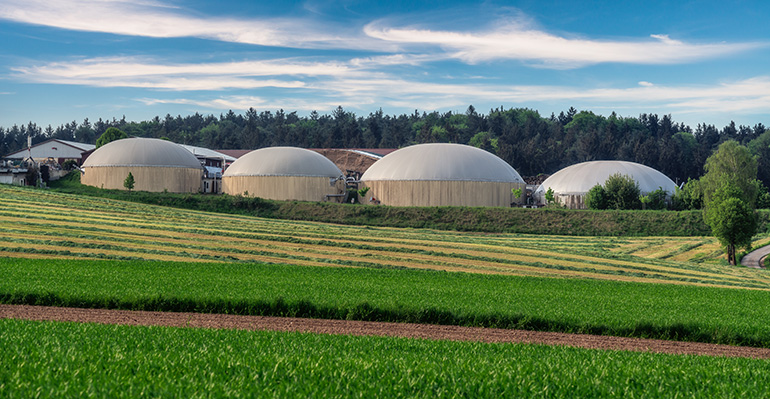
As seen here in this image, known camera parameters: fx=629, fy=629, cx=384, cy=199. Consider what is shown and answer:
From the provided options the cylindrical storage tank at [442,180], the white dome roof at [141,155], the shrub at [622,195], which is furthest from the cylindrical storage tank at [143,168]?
the shrub at [622,195]

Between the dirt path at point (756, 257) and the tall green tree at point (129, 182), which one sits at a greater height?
the tall green tree at point (129, 182)

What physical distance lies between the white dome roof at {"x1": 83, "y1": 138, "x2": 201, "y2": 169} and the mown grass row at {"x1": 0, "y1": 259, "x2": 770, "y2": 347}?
5993cm

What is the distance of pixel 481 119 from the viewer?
A: 190875 mm

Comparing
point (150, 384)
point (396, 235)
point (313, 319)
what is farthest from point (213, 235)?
point (150, 384)

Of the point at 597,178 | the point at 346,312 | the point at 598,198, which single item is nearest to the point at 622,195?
the point at 598,198

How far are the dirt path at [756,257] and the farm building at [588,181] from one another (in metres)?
28.9

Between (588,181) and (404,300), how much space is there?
69309mm

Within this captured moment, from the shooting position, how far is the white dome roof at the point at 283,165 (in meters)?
79.9

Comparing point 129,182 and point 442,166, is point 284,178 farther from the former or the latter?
point 442,166

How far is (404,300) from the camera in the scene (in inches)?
734

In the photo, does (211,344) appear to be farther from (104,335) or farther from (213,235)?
(213,235)

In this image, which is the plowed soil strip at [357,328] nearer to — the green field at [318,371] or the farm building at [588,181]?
the green field at [318,371]

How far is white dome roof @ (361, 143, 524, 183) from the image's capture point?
252ft

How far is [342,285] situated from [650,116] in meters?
191
